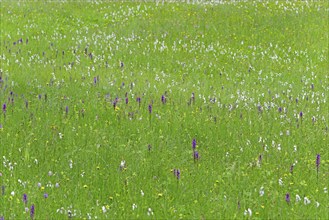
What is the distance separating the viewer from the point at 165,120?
7426mm

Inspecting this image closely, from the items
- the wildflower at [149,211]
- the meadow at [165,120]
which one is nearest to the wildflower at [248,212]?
the meadow at [165,120]

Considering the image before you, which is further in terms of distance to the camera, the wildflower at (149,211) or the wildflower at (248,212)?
the wildflower at (149,211)

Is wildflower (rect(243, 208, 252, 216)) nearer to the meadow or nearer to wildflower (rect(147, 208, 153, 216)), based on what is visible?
the meadow

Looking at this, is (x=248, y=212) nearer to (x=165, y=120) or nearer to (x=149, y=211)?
(x=149, y=211)

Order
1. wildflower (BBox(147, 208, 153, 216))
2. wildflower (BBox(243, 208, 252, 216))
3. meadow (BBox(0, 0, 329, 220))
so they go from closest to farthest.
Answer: wildflower (BBox(243, 208, 252, 216)) < wildflower (BBox(147, 208, 153, 216)) < meadow (BBox(0, 0, 329, 220))

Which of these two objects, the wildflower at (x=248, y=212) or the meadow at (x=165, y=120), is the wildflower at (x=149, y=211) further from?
the wildflower at (x=248, y=212)

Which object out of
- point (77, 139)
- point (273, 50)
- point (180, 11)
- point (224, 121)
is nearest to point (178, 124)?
point (224, 121)

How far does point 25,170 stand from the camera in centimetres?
576

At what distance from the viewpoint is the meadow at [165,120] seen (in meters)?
5.16

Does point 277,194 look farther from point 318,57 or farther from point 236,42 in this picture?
point 236,42

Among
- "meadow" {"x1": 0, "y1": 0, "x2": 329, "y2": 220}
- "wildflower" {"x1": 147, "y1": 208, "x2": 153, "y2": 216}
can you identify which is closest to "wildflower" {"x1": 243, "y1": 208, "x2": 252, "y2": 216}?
"meadow" {"x1": 0, "y1": 0, "x2": 329, "y2": 220}

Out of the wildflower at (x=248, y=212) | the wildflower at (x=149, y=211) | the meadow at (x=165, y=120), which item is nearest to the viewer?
the wildflower at (x=248, y=212)

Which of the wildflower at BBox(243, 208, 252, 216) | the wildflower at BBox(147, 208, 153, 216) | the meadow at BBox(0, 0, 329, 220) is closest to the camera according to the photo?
the wildflower at BBox(243, 208, 252, 216)

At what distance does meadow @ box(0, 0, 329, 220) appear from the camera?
16.9 feet
